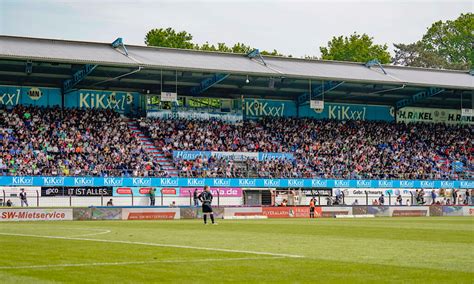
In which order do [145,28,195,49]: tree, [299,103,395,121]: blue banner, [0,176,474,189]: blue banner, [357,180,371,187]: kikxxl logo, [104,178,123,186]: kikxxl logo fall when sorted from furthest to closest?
[145,28,195,49]: tree
[299,103,395,121]: blue banner
[357,180,371,187]: kikxxl logo
[104,178,123,186]: kikxxl logo
[0,176,474,189]: blue banner

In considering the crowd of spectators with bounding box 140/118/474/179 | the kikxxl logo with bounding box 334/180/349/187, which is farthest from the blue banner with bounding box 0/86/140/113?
the kikxxl logo with bounding box 334/180/349/187

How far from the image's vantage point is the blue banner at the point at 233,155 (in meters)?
61.1

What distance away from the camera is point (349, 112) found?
76.4 m

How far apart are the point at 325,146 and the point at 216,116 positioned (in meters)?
9.82

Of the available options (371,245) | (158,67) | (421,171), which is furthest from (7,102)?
(371,245)

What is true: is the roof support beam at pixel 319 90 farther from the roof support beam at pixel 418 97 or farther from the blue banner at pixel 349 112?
the roof support beam at pixel 418 97

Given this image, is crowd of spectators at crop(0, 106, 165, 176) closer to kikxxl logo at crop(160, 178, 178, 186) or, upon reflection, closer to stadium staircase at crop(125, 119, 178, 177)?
stadium staircase at crop(125, 119, 178, 177)

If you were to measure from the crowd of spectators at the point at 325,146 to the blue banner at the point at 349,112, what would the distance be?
214 centimetres

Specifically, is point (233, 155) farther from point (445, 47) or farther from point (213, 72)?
point (445, 47)

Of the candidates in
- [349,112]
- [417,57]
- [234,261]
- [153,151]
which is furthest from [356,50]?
[234,261]

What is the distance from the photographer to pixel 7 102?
6188 cm

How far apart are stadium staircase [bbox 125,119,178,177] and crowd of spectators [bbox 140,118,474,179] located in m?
0.51

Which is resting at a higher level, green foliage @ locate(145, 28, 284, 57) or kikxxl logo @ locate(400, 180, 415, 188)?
green foliage @ locate(145, 28, 284, 57)

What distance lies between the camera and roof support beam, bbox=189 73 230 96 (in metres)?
62.8
